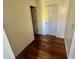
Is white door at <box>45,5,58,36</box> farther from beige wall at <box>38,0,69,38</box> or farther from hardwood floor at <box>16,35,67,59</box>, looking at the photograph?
hardwood floor at <box>16,35,67,59</box>

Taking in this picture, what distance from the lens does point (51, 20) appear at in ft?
27.8

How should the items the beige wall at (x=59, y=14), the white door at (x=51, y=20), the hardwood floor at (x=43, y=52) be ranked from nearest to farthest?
the hardwood floor at (x=43, y=52) < the beige wall at (x=59, y=14) < the white door at (x=51, y=20)

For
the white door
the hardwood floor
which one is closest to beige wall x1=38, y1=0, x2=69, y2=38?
the white door

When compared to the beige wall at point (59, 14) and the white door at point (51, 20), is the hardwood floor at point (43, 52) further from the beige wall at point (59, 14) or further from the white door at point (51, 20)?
the white door at point (51, 20)

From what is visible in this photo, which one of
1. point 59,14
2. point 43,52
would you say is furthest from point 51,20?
point 43,52

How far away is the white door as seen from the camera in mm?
8192

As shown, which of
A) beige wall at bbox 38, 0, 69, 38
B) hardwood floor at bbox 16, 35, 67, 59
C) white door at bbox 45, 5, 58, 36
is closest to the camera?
hardwood floor at bbox 16, 35, 67, 59

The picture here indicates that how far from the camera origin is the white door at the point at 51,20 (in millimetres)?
8192

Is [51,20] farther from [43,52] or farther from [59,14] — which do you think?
[43,52]

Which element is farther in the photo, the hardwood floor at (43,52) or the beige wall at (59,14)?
the beige wall at (59,14)

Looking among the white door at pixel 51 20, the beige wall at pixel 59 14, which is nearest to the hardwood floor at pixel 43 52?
the beige wall at pixel 59 14

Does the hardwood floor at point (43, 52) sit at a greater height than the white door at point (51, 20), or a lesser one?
lesser

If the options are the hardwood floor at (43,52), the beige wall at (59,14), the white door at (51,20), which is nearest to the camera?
the hardwood floor at (43,52)
